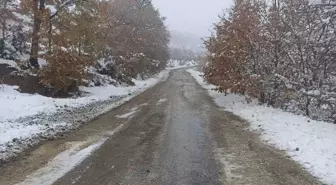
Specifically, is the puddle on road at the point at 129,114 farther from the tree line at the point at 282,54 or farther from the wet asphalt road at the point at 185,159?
the tree line at the point at 282,54

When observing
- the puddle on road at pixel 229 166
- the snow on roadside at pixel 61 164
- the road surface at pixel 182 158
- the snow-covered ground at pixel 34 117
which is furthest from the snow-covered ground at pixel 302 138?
the snow-covered ground at pixel 34 117

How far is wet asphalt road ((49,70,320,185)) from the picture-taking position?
22.0 feet

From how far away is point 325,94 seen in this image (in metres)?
13.3

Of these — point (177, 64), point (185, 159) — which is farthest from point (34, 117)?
point (177, 64)

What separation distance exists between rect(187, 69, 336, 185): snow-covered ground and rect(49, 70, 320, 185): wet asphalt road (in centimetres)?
31

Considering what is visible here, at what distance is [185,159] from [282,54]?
10219 mm

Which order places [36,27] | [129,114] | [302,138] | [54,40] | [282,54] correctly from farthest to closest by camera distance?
[36,27] < [54,40] < [282,54] < [129,114] < [302,138]

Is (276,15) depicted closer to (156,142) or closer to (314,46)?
(314,46)

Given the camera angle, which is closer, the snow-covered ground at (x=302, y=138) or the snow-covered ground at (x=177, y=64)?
the snow-covered ground at (x=302, y=138)

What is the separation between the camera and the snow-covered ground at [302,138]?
7535mm

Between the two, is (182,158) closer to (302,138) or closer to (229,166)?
(229,166)

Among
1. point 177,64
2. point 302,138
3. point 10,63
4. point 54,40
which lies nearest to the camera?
point 302,138

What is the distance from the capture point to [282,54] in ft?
55.0

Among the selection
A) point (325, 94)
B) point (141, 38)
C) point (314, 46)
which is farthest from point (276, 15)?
point (141, 38)
